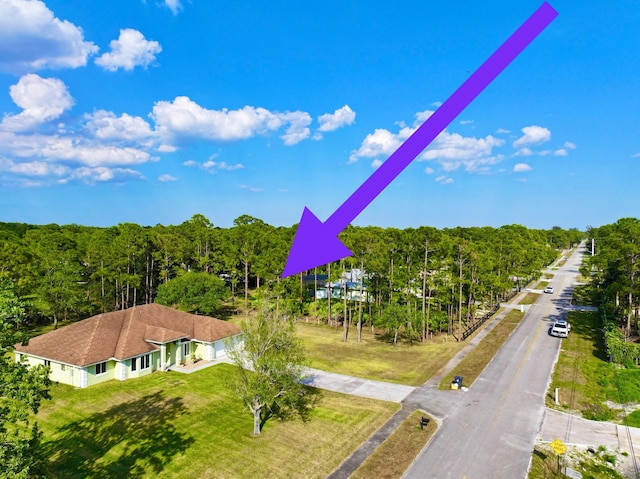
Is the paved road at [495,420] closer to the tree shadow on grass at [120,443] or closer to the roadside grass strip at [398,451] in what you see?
the roadside grass strip at [398,451]

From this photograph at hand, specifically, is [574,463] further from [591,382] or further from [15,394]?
[15,394]

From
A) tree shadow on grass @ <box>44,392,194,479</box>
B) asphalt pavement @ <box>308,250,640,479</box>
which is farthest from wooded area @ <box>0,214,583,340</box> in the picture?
tree shadow on grass @ <box>44,392,194,479</box>

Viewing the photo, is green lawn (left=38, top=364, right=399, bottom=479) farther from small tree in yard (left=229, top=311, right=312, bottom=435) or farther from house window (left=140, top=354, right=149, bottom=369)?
house window (left=140, top=354, right=149, bottom=369)

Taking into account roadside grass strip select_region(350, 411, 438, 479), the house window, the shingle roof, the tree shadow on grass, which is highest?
the shingle roof

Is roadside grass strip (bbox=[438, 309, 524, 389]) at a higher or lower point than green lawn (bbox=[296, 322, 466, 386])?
higher

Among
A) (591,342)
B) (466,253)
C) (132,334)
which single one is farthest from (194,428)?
(591,342)

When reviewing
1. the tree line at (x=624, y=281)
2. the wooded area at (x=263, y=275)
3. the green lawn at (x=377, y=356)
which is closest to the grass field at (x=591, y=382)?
the tree line at (x=624, y=281)

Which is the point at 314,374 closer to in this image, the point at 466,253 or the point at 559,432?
the point at 559,432
